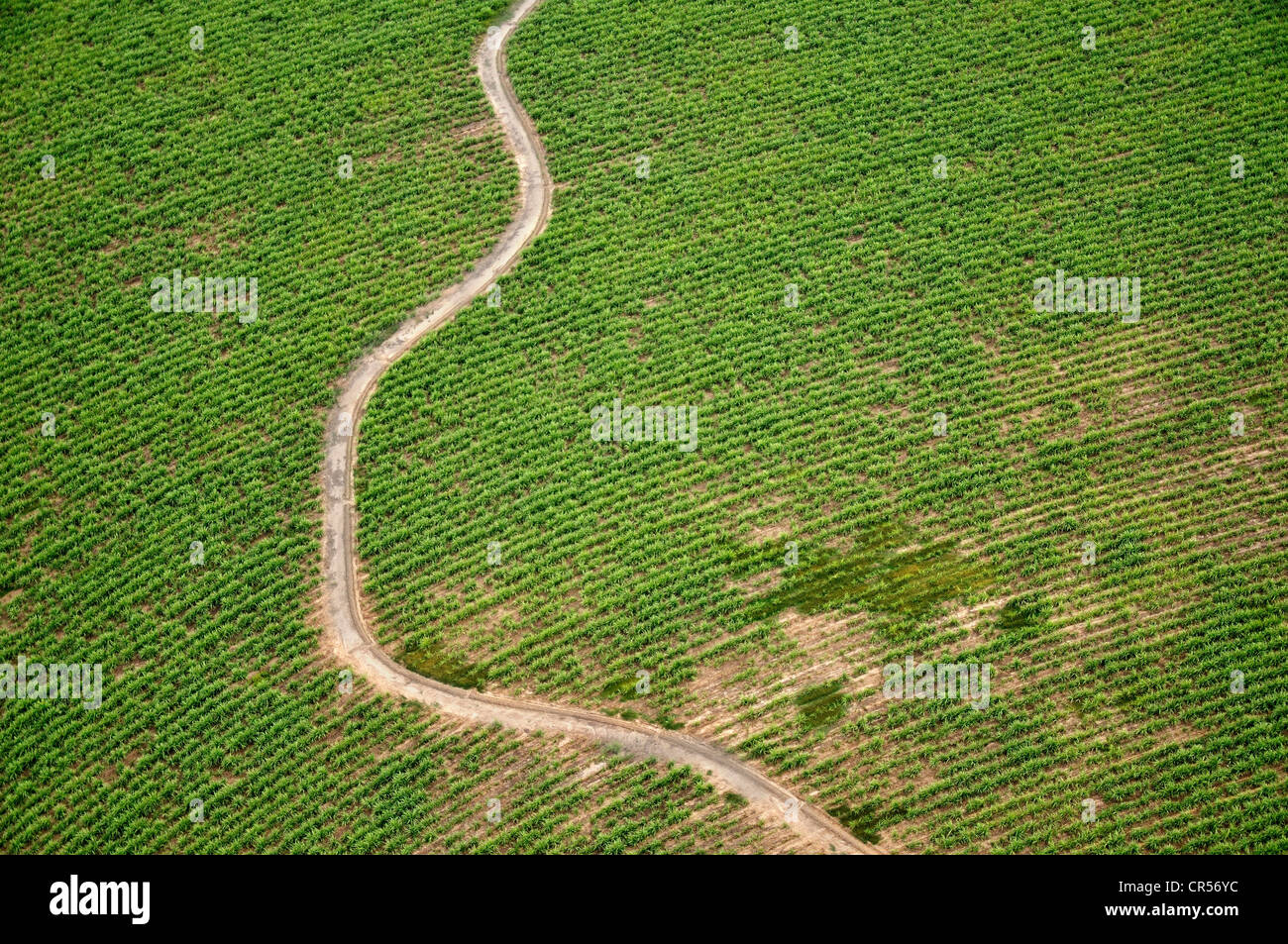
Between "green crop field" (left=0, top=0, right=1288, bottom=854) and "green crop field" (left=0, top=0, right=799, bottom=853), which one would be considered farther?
"green crop field" (left=0, top=0, right=1288, bottom=854)

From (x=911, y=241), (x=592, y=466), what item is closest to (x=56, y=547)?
(x=592, y=466)

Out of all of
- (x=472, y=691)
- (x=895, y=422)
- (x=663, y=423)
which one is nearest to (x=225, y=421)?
(x=472, y=691)

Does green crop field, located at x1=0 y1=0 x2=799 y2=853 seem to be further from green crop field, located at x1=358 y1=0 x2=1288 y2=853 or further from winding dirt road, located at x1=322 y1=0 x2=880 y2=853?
green crop field, located at x1=358 y1=0 x2=1288 y2=853

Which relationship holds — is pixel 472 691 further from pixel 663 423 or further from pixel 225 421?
pixel 225 421

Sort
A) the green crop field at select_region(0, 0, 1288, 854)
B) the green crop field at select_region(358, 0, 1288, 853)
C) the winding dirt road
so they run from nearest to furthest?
the winding dirt road, the green crop field at select_region(0, 0, 1288, 854), the green crop field at select_region(358, 0, 1288, 853)

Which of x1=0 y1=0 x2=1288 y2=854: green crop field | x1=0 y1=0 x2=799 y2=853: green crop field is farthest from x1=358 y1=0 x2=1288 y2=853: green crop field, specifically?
x1=0 y1=0 x2=799 y2=853: green crop field
